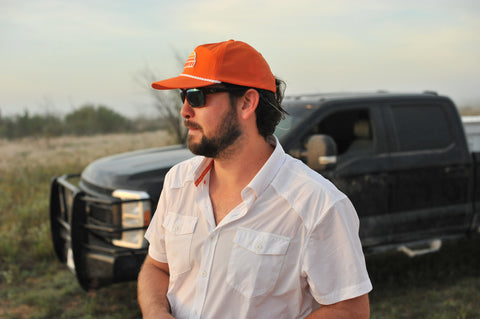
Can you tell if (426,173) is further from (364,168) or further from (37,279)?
(37,279)

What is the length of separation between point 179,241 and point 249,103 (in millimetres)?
563

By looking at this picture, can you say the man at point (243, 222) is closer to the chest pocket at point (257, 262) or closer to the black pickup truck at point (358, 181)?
the chest pocket at point (257, 262)

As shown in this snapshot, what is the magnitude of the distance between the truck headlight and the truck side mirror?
4.31 feet

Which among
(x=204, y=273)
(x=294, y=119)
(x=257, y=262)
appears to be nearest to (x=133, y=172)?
(x=294, y=119)

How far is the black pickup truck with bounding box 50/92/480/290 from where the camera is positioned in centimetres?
370

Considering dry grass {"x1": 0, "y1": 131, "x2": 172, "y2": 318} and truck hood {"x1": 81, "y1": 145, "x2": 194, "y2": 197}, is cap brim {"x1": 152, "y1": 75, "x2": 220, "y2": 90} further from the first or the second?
dry grass {"x1": 0, "y1": 131, "x2": 172, "y2": 318}

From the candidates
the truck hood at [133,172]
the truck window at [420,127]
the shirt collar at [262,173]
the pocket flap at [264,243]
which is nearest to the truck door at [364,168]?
the truck window at [420,127]

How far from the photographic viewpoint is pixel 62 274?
5160mm

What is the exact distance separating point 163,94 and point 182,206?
10.8 meters

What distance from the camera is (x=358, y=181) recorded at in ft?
14.0

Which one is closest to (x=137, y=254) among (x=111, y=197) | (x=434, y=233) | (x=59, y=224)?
(x=111, y=197)

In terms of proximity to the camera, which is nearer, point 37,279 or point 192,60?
point 192,60

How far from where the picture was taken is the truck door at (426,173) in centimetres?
449

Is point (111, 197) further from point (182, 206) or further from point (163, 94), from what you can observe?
point (163, 94)
